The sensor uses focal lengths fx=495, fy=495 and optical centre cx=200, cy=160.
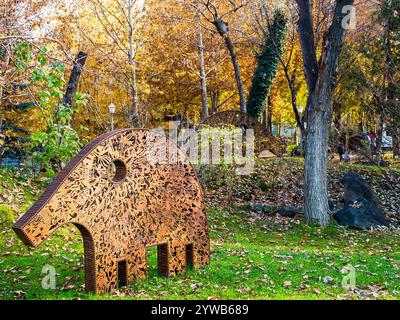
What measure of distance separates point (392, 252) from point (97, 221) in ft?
22.7

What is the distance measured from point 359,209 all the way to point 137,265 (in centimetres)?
858

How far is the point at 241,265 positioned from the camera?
327 inches

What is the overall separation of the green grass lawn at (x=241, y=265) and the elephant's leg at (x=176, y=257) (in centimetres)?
13

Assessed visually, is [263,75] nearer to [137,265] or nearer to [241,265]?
[241,265]

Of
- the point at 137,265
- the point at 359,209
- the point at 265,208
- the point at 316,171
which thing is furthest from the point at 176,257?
the point at 359,209

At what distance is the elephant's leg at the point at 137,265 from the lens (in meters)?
6.85

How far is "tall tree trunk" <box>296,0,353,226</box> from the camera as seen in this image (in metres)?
12.3

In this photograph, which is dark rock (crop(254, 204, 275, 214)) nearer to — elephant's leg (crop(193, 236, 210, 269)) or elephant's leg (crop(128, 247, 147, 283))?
elephant's leg (crop(193, 236, 210, 269))

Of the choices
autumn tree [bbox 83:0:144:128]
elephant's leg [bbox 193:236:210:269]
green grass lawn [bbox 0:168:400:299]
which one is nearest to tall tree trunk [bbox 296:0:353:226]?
green grass lawn [bbox 0:168:400:299]

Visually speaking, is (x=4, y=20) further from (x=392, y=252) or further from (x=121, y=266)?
(x=392, y=252)

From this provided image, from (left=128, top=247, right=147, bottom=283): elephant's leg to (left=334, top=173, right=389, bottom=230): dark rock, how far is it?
305 inches
